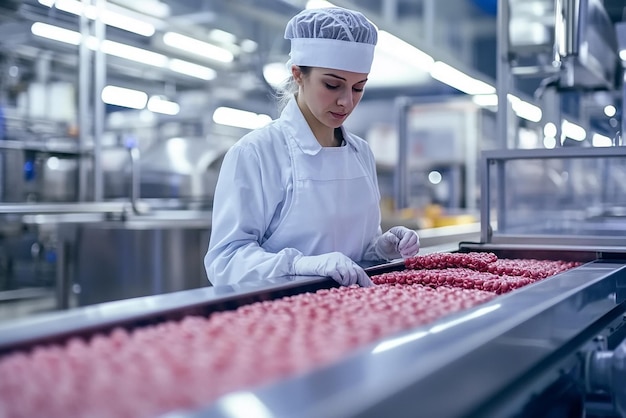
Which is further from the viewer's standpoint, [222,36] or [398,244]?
[222,36]

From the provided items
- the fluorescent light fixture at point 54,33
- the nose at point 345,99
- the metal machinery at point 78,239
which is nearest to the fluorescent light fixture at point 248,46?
the fluorescent light fixture at point 54,33

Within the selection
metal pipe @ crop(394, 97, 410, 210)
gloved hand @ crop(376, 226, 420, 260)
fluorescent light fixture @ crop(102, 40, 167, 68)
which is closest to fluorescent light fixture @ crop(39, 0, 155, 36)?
fluorescent light fixture @ crop(102, 40, 167, 68)

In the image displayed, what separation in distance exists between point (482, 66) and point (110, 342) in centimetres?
1152

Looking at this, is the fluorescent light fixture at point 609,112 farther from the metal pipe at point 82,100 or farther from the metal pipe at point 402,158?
the metal pipe at point 82,100

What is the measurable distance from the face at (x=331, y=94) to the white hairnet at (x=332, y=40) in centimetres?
2

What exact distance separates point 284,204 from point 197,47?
514 cm

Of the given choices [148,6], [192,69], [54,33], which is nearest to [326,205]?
[54,33]

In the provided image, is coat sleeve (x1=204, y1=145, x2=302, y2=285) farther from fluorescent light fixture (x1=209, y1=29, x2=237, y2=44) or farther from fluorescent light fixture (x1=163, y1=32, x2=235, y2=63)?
fluorescent light fixture (x1=209, y1=29, x2=237, y2=44)

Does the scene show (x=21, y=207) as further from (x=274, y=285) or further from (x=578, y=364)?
(x=578, y=364)

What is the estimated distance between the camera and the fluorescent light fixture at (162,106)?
27.4 ft

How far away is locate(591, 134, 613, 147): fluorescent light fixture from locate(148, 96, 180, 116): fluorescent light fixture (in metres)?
5.49

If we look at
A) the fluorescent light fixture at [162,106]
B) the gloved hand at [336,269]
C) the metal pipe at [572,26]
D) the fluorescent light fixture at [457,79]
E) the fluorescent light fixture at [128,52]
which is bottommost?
the gloved hand at [336,269]

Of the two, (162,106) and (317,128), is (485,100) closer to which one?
(162,106)

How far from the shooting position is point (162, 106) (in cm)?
846
